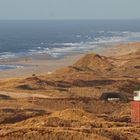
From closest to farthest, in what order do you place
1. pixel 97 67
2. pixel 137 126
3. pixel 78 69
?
1. pixel 137 126
2. pixel 78 69
3. pixel 97 67

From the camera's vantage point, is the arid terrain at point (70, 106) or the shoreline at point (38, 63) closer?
the arid terrain at point (70, 106)

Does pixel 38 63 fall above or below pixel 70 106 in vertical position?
above

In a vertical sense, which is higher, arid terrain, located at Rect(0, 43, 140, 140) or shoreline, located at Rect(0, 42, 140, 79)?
shoreline, located at Rect(0, 42, 140, 79)

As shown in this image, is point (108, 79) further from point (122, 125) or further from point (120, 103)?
point (122, 125)

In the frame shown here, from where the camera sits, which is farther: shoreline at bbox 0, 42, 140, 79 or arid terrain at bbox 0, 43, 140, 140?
shoreline at bbox 0, 42, 140, 79

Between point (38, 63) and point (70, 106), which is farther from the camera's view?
point (38, 63)

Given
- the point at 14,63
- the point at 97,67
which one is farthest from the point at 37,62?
the point at 97,67

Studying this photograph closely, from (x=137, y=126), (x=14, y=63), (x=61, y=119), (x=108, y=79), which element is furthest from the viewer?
(x=14, y=63)

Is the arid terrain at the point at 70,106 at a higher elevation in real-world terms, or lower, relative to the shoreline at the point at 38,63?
lower
